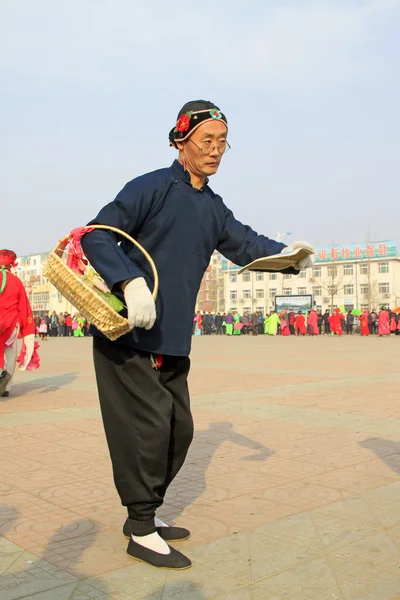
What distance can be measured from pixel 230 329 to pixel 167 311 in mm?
39720

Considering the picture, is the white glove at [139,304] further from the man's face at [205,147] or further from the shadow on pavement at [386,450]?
the shadow on pavement at [386,450]

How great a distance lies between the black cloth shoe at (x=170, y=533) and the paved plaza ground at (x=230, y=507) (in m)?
0.05

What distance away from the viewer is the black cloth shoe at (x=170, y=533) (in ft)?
10.4

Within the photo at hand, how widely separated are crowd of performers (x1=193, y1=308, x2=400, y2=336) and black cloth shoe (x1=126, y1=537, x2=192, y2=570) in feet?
111

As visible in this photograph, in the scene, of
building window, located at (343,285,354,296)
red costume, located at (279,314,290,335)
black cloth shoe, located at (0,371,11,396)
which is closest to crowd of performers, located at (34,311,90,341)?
red costume, located at (279,314,290,335)

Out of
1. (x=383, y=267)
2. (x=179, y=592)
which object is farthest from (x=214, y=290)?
(x=179, y=592)

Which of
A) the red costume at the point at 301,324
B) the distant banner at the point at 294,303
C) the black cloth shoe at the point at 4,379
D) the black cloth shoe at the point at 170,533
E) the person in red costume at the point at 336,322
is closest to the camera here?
the black cloth shoe at the point at 170,533

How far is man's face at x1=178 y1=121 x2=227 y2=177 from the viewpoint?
10.8ft

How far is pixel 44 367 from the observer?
14.4 m

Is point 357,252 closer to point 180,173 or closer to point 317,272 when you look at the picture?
point 317,272

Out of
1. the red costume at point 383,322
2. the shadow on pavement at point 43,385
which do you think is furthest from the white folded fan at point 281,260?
the red costume at point 383,322

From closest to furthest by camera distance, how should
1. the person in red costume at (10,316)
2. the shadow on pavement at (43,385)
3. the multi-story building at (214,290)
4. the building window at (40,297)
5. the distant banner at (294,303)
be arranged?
the person in red costume at (10,316) → the shadow on pavement at (43,385) → the distant banner at (294,303) → the multi-story building at (214,290) → the building window at (40,297)

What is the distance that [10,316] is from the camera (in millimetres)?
8562

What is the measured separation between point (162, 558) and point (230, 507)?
944 mm
